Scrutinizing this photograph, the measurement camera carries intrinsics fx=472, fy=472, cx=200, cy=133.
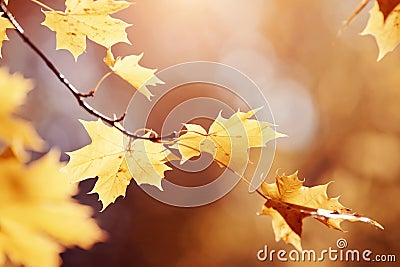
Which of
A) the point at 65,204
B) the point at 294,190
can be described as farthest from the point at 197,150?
the point at 65,204

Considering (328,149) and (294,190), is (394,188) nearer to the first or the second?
(328,149)

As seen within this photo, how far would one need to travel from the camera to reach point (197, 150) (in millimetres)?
479

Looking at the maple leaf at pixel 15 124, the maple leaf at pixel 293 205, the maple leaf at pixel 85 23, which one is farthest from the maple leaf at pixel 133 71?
the maple leaf at pixel 15 124

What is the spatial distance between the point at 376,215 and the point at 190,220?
885 millimetres

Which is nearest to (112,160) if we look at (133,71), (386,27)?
(133,71)

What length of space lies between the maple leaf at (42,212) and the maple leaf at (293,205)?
0.28 metres

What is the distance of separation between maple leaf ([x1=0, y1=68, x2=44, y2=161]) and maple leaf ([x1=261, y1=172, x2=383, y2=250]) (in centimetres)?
29

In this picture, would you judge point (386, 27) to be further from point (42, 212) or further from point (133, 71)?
point (42, 212)

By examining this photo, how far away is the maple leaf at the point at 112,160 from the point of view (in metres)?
0.52

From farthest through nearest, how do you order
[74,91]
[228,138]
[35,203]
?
[228,138], [74,91], [35,203]

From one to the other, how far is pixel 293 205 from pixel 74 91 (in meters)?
0.24

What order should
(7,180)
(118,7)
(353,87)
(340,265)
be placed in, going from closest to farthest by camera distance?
1. (7,180)
2. (118,7)
3. (340,265)
4. (353,87)

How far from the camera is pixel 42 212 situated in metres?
0.19

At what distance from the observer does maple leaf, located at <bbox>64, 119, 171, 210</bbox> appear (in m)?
0.52
